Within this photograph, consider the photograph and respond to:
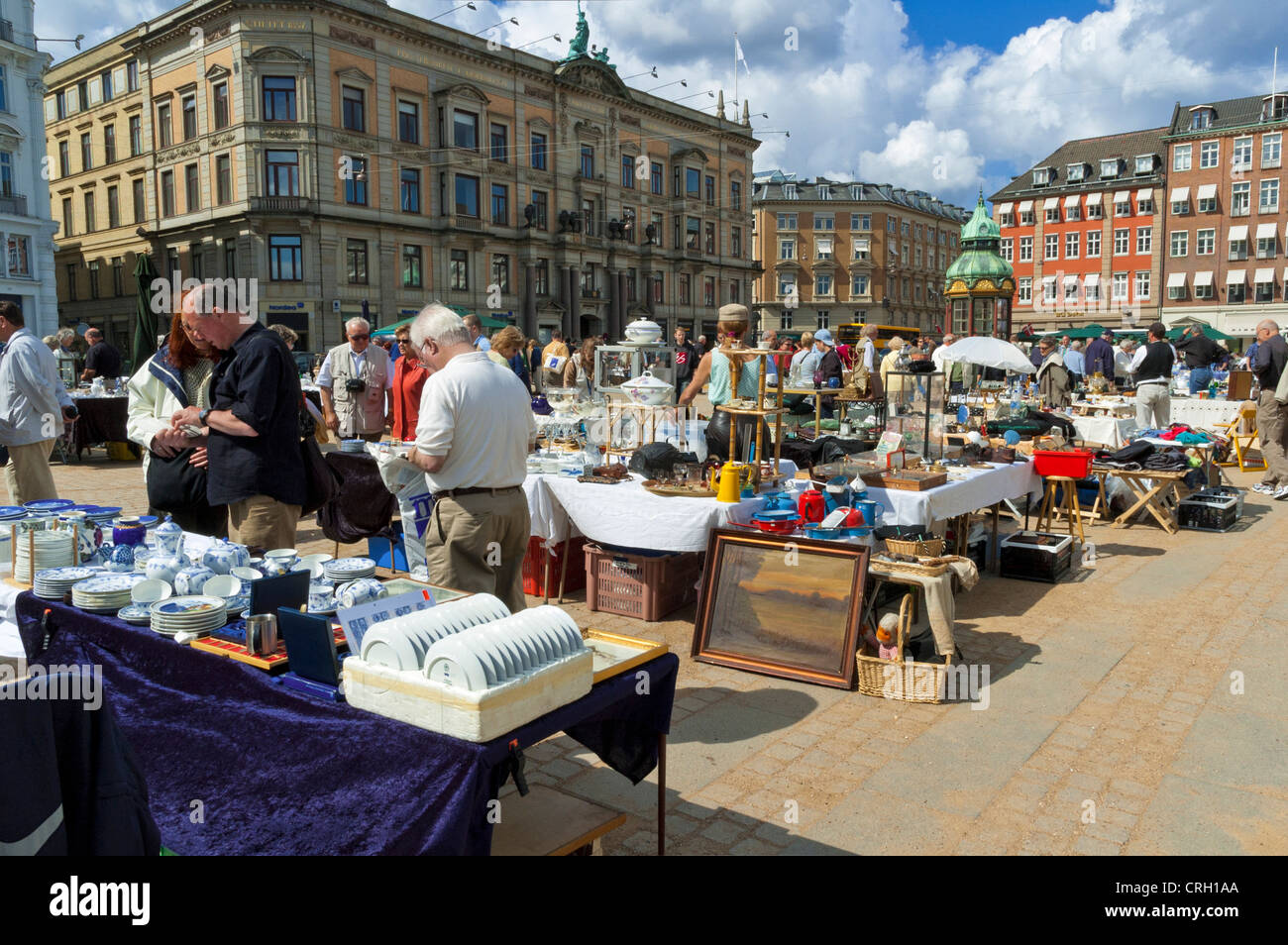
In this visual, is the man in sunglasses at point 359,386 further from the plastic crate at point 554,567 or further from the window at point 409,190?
the window at point 409,190

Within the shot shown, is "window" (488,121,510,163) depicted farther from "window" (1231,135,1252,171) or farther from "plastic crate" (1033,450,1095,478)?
"window" (1231,135,1252,171)

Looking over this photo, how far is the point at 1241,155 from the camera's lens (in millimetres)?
51750

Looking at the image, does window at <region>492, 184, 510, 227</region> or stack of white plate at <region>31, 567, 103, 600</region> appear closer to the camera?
stack of white plate at <region>31, 567, 103, 600</region>

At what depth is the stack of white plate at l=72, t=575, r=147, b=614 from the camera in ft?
10.4

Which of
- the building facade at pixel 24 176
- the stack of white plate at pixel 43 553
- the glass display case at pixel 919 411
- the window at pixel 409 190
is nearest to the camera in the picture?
the stack of white plate at pixel 43 553

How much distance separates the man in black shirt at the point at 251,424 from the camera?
4.00m

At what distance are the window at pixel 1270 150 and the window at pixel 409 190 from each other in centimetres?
4546

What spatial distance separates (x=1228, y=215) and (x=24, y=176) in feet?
191

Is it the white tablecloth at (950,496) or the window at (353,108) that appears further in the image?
the window at (353,108)

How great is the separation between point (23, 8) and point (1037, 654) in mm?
38715

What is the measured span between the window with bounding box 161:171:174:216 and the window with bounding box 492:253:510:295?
39.8ft

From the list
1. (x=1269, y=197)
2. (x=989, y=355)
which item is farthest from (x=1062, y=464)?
(x=1269, y=197)

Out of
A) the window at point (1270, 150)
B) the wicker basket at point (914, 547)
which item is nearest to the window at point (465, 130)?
the wicker basket at point (914, 547)

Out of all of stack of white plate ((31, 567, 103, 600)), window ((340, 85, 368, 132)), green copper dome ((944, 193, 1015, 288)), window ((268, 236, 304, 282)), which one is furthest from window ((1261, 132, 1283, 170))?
stack of white plate ((31, 567, 103, 600))
